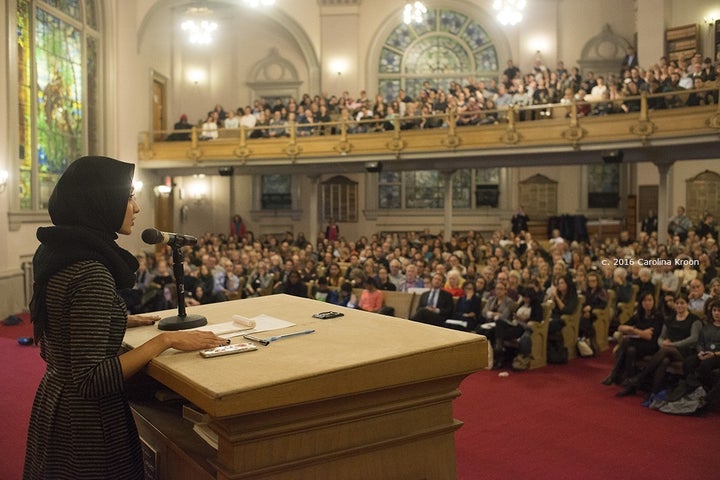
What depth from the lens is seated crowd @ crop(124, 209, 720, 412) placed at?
6.86 m

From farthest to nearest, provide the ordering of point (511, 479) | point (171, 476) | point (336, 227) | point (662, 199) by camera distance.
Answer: point (336, 227), point (662, 199), point (511, 479), point (171, 476)

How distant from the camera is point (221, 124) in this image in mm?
19328

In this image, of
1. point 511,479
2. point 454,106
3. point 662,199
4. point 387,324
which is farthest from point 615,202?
point 387,324

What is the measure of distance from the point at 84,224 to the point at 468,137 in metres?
14.0

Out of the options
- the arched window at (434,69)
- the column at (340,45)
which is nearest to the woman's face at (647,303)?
the arched window at (434,69)

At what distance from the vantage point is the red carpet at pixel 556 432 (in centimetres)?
477

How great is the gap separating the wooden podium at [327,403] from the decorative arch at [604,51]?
68.3 ft

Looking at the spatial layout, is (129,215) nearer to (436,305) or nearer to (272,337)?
(272,337)

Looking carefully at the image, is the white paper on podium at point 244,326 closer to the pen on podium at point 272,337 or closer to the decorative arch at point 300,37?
the pen on podium at point 272,337

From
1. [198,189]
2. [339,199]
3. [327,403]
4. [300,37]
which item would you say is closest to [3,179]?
[198,189]

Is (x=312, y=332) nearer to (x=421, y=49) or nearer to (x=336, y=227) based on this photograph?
(x=336, y=227)

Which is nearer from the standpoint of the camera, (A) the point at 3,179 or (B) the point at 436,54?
(A) the point at 3,179

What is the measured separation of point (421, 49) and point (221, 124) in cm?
773

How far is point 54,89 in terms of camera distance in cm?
1475
